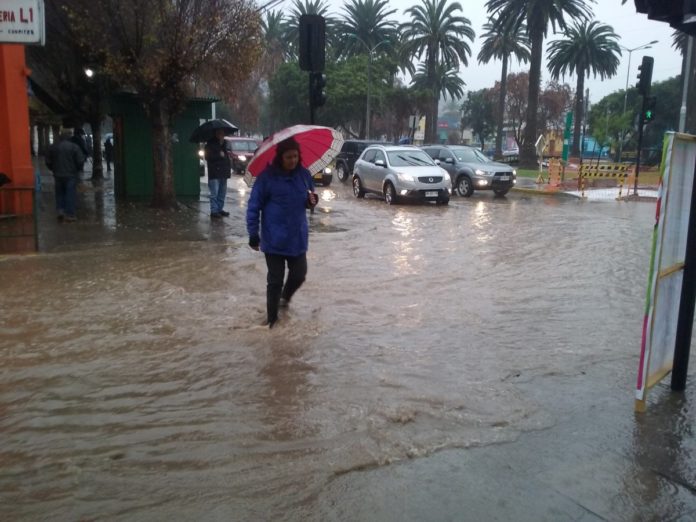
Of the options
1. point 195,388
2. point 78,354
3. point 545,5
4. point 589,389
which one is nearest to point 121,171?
point 78,354

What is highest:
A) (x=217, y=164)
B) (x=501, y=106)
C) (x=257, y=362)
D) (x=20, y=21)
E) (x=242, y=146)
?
(x=501, y=106)

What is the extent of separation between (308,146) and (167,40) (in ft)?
25.9

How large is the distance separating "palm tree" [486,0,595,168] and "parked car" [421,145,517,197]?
14.6 meters

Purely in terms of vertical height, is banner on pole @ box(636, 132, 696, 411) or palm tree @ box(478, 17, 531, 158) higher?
palm tree @ box(478, 17, 531, 158)

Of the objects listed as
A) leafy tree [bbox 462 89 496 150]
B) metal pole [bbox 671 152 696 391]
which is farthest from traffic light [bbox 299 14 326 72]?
leafy tree [bbox 462 89 496 150]

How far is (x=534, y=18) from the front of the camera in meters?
35.6

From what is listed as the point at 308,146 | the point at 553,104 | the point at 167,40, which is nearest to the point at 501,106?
the point at 553,104

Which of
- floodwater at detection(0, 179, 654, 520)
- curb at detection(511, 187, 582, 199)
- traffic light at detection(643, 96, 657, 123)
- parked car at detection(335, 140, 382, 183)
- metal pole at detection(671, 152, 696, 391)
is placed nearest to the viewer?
floodwater at detection(0, 179, 654, 520)

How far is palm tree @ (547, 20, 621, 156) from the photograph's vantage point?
55.0m

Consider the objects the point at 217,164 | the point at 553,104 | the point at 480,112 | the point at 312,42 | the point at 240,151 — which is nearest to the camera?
the point at 312,42

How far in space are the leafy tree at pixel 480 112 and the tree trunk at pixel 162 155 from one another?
6353 cm

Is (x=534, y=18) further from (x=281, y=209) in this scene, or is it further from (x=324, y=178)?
(x=281, y=209)

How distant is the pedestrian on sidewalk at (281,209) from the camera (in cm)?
598

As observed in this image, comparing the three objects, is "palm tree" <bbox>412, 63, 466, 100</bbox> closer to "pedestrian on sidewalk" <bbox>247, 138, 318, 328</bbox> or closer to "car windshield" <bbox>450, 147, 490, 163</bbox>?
"car windshield" <bbox>450, 147, 490, 163</bbox>
